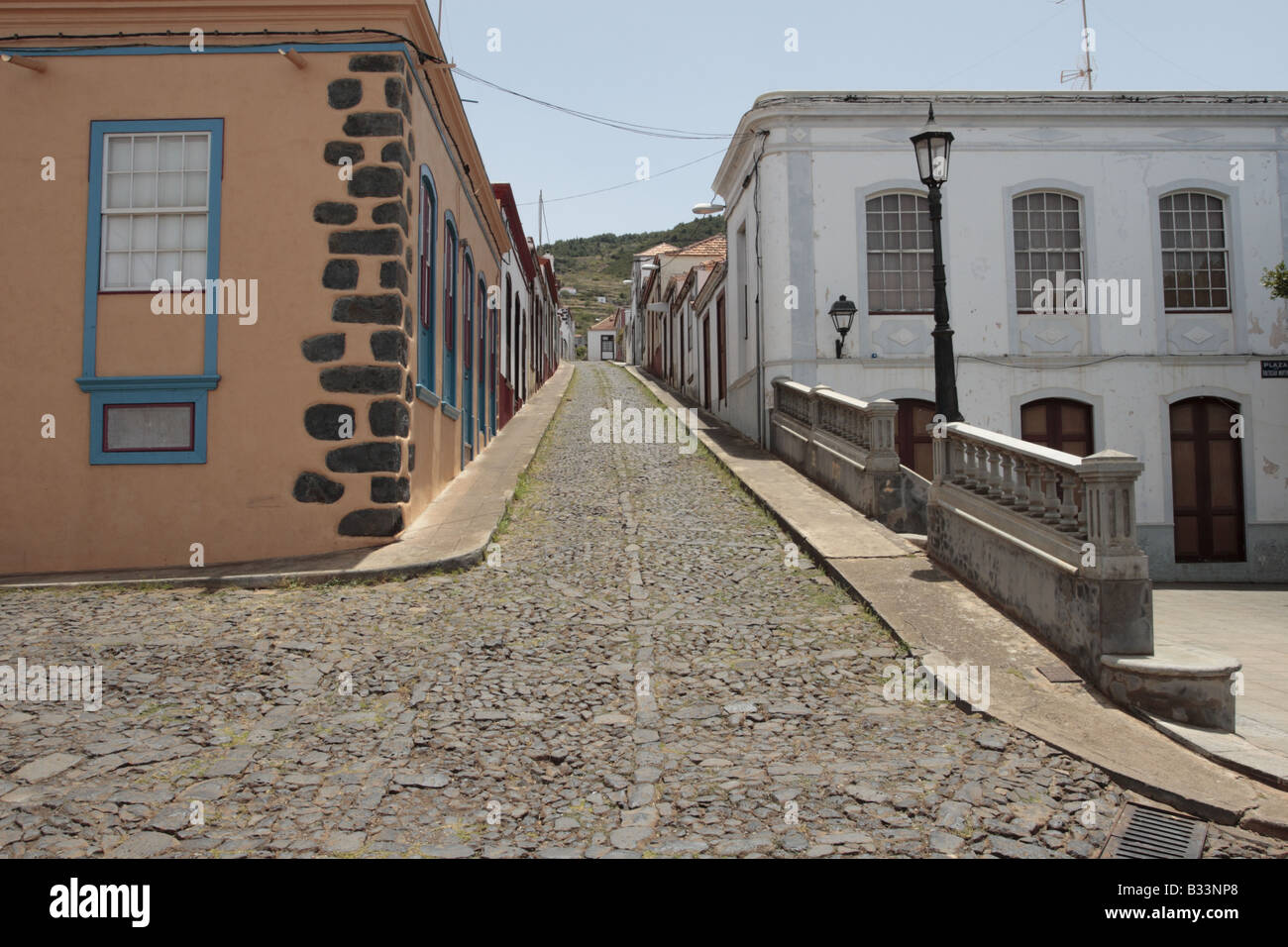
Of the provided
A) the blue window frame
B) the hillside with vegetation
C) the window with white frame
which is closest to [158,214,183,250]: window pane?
the window with white frame

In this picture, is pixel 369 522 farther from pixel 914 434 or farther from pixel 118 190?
pixel 914 434

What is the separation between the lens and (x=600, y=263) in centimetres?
12075

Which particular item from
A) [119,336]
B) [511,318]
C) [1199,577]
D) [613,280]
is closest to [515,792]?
[119,336]

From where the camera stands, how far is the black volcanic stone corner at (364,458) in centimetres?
873

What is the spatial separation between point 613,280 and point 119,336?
10599cm

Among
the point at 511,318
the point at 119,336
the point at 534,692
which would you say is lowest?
the point at 534,692

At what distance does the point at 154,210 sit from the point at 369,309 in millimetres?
2274

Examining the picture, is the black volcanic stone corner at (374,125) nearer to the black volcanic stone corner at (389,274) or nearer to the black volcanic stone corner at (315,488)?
the black volcanic stone corner at (389,274)

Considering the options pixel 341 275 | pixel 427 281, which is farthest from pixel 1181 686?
pixel 427 281

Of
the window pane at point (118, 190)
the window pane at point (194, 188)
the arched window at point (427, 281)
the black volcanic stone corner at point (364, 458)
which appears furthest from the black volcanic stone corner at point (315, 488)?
the window pane at point (118, 190)

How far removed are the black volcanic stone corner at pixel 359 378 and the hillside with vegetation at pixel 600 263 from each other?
83.1 meters

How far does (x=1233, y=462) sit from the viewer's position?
51.6 feet
